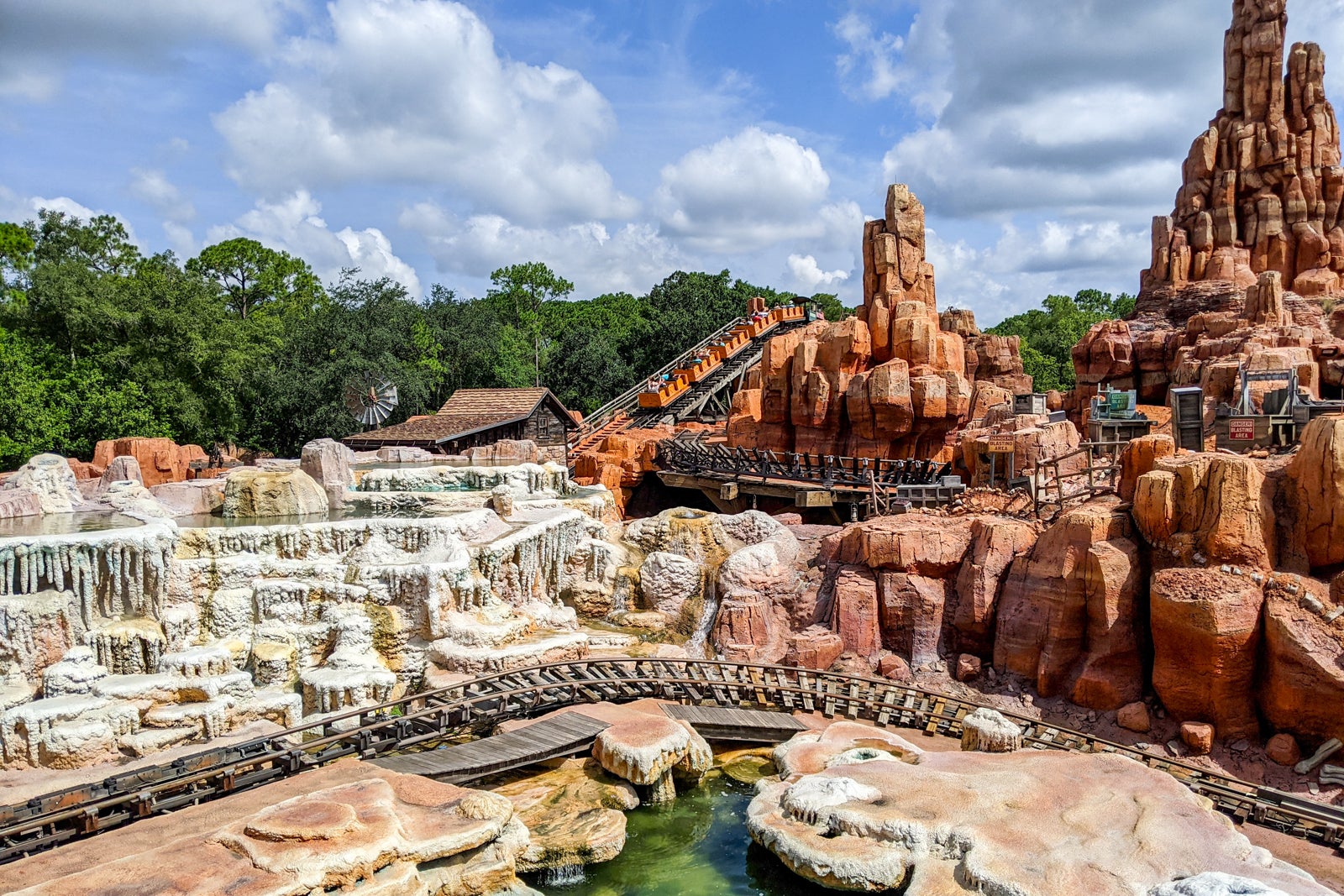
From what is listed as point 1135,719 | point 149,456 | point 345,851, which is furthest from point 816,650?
point 149,456

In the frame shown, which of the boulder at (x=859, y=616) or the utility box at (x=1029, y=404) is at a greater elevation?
the utility box at (x=1029, y=404)

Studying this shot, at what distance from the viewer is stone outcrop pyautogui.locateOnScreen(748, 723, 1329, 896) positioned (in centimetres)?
788

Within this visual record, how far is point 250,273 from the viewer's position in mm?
47125

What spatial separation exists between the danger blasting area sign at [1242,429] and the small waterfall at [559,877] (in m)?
14.2

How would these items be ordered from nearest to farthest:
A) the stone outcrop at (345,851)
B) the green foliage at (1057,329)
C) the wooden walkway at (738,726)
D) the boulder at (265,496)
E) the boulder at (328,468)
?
the stone outcrop at (345,851), the wooden walkway at (738,726), the boulder at (265,496), the boulder at (328,468), the green foliage at (1057,329)

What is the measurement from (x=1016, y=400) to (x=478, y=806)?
17775mm

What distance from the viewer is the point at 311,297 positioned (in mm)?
49406

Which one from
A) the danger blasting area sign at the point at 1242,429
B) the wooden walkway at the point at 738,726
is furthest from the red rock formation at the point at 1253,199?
the wooden walkway at the point at 738,726

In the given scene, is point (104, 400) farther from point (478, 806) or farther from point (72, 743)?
point (478, 806)

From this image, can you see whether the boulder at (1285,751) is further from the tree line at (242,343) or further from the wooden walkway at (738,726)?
the tree line at (242,343)

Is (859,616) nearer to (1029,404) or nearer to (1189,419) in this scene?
(1189,419)

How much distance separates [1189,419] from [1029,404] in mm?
4817

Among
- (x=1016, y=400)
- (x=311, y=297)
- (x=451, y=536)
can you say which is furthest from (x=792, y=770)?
(x=311, y=297)

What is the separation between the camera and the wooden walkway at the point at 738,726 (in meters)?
12.5
